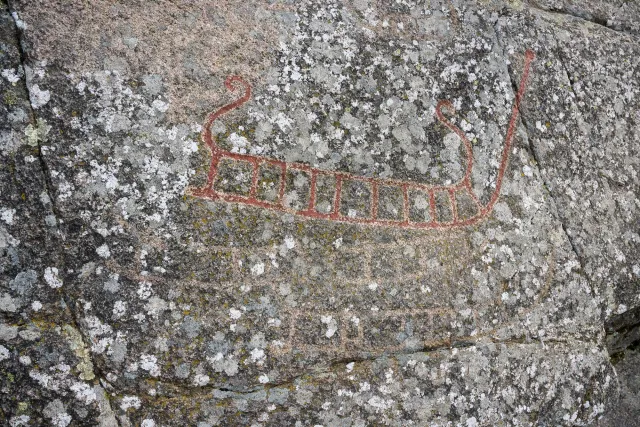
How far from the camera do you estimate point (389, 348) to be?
2.96 metres

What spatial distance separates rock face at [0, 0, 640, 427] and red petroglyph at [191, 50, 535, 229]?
0.4 inches

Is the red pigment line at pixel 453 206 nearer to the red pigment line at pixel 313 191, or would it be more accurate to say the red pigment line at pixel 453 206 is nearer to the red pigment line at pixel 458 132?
the red pigment line at pixel 458 132

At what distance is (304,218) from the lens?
2.91m

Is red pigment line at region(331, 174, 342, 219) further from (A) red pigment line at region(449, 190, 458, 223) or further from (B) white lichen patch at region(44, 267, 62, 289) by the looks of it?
(B) white lichen patch at region(44, 267, 62, 289)

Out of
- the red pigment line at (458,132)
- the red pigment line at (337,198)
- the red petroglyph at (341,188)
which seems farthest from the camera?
the red pigment line at (458,132)

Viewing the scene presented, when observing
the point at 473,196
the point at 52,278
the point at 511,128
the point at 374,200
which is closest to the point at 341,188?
the point at 374,200

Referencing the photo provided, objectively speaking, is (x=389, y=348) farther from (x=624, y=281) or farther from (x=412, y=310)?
(x=624, y=281)

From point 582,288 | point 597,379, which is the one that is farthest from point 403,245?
point 597,379

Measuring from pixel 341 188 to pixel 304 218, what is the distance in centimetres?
24

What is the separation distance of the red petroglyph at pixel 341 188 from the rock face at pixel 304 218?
0.01 m

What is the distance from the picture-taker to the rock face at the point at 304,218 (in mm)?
2625

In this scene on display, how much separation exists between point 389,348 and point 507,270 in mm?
743

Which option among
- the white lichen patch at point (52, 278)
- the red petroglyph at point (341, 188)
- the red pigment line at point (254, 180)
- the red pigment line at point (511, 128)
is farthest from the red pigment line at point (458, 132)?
the white lichen patch at point (52, 278)

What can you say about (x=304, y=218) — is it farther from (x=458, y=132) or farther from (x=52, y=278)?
(x=52, y=278)
